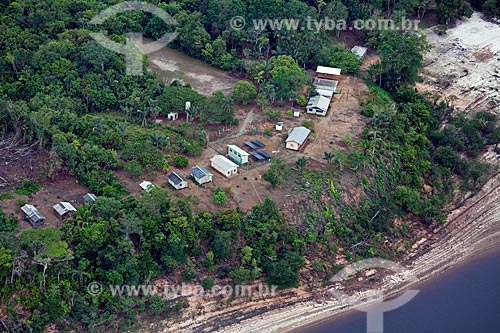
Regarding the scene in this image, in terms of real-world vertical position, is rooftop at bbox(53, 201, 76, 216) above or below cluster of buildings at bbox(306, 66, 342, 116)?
below

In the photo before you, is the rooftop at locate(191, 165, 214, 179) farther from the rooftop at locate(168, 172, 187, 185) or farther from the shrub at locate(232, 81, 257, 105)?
the shrub at locate(232, 81, 257, 105)

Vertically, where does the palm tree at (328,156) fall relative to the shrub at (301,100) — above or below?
below

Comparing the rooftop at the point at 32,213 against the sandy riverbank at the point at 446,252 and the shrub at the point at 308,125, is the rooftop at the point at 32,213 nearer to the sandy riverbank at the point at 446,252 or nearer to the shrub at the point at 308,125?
the sandy riverbank at the point at 446,252

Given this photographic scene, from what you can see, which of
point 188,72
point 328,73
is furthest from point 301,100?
point 188,72

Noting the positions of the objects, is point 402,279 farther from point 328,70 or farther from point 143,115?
point 143,115

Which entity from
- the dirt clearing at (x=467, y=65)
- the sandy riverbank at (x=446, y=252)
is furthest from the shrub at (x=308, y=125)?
the dirt clearing at (x=467, y=65)

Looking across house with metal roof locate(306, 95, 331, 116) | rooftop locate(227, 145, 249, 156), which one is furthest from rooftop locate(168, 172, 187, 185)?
house with metal roof locate(306, 95, 331, 116)

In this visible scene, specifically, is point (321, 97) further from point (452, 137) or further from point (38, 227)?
point (38, 227)
